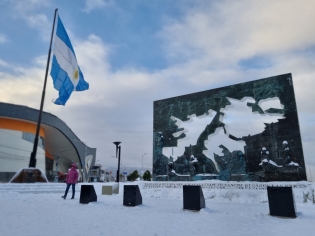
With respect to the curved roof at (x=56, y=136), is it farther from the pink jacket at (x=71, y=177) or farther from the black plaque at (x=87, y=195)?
the black plaque at (x=87, y=195)

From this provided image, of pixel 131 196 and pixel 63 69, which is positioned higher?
pixel 63 69

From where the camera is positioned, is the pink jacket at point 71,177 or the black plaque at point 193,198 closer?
the black plaque at point 193,198

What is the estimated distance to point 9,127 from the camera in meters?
32.4

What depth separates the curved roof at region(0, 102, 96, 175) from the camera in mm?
32031

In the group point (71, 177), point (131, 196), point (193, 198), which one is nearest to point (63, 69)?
point (71, 177)

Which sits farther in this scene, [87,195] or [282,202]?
[87,195]

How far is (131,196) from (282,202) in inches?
197

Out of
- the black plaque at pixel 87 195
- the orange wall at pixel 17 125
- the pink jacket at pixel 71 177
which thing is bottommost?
the black plaque at pixel 87 195

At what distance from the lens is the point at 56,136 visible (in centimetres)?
4291

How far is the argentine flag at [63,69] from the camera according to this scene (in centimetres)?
1579

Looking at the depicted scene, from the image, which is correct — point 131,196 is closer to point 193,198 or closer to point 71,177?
point 193,198

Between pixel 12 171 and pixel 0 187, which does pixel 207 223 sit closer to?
pixel 0 187

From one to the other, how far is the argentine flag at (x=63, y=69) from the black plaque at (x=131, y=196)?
9.33m

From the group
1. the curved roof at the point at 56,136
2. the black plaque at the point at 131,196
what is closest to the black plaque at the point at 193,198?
the black plaque at the point at 131,196
